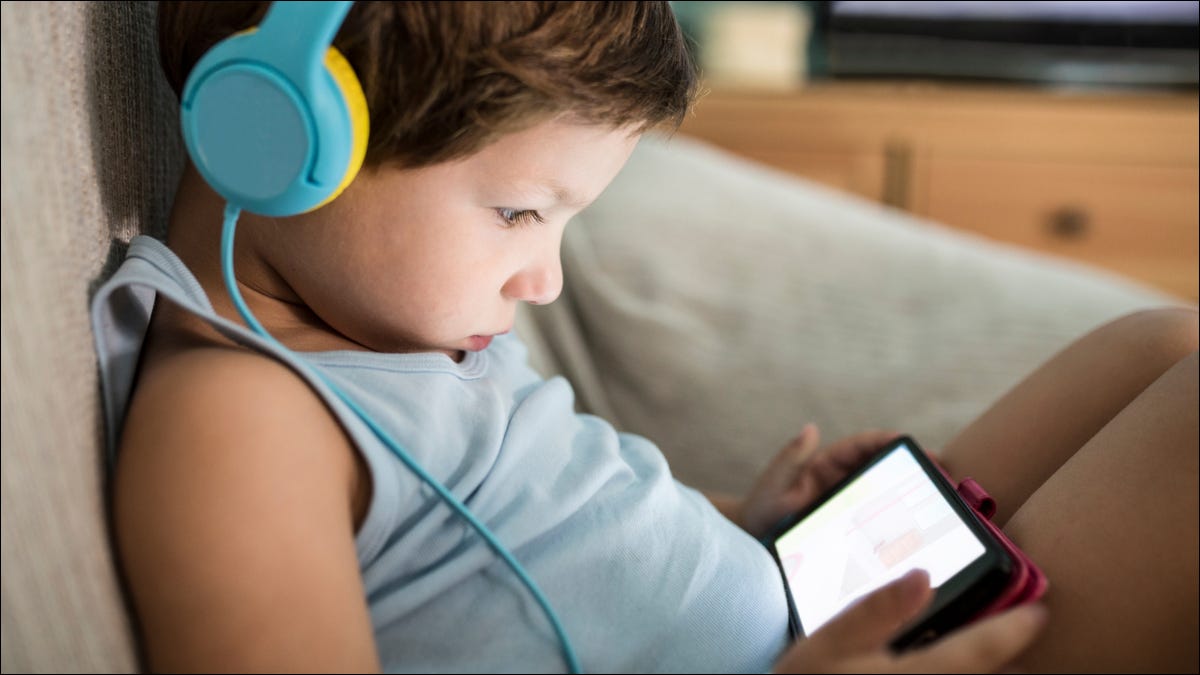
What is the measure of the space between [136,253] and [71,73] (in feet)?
0.31

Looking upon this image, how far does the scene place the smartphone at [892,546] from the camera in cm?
56

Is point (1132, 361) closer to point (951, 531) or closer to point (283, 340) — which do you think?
point (951, 531)

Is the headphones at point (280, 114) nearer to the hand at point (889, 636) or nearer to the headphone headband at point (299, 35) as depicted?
the headphone headband at point (299, 35)

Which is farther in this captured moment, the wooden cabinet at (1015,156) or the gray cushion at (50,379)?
the wooden cabinet at (1015,156)

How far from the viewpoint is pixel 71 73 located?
54 centimetres

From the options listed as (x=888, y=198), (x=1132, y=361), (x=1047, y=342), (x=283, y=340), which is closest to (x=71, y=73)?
(x=283, y=340)

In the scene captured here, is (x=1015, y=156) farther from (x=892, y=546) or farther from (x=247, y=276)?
(x=247, y=276)

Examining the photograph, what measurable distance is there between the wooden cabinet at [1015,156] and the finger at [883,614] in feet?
5.72

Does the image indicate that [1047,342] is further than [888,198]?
No

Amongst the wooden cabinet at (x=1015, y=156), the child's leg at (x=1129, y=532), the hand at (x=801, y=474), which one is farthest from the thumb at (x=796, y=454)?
the wooden cabinet at (x=1015, y=156)

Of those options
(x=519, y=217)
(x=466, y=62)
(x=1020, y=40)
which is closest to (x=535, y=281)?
(x=519, y=217)

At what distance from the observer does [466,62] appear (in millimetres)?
562

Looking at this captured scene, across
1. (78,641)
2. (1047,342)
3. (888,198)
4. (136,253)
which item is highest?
(136,253)

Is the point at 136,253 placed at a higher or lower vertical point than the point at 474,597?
higher
